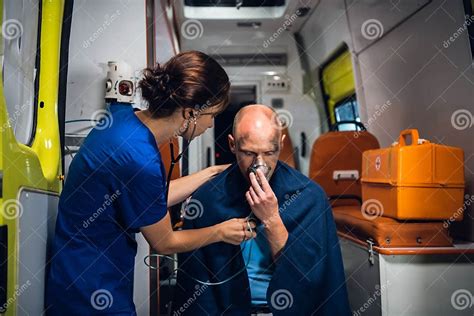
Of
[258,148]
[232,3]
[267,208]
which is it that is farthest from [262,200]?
[232,3]

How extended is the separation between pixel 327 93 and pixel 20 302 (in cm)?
541

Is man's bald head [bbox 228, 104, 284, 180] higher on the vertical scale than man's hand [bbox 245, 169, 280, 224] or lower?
higher

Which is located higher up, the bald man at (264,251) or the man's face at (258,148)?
the man's face at (258,148)

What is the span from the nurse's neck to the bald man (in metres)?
0.43

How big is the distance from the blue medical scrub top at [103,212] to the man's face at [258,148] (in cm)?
58

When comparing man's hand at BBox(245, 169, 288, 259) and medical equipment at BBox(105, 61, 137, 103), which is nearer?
man's hand at BBox(245, 169, 288, 259)

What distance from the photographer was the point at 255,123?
204 cm

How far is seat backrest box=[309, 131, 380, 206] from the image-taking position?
12.0 feet

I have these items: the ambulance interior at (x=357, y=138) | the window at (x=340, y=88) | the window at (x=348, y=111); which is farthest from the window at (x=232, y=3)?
the window at (x=348, y=111)

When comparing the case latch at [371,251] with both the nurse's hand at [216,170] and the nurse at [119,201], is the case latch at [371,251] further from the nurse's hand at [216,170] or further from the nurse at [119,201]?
the nurse at [119,201]

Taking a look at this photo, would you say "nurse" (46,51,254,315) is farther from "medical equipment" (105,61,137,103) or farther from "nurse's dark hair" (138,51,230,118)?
"medical equipment" (105,61,137,103)

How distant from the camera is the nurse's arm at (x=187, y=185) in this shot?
216 cm

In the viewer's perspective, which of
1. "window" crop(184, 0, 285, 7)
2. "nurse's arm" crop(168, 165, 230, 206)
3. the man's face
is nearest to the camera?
the man's face

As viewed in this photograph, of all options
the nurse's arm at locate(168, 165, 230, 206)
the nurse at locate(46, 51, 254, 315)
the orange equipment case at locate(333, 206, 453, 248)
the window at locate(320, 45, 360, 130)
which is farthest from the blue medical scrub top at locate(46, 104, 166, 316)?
the window at locate(320, 45, 360, 130)
